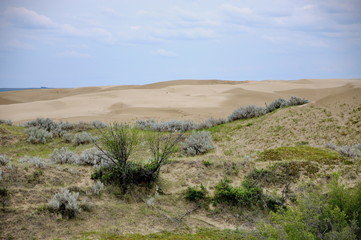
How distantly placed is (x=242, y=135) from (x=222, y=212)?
662 centimetres

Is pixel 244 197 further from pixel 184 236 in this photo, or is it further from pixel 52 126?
pixel 52 126

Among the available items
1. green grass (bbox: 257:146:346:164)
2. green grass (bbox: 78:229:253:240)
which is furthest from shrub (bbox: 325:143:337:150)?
green grass (bbox: 78:229:253:240)

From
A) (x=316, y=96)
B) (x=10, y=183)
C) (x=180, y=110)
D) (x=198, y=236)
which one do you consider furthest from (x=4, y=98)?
(x=198, y=236)

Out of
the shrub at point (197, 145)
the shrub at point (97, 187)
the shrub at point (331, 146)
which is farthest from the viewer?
the shrub at point (197, 145)

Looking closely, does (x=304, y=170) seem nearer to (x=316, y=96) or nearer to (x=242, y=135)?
(x=242, y=135)

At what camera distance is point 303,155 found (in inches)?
387

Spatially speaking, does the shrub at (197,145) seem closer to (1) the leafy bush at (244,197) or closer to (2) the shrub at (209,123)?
(1) the leafy bush at (244,197)

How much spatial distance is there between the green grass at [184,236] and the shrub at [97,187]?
1.59 m

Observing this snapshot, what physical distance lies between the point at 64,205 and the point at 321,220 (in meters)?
4.51

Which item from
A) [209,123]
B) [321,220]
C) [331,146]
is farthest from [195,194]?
[209,123]

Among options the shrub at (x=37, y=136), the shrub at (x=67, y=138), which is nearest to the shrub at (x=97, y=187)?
the shrub at (x=37, y=136)

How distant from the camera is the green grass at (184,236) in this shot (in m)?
5.68

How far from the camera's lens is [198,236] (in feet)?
20.0

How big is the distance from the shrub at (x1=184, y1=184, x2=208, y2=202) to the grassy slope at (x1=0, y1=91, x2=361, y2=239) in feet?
0.58
